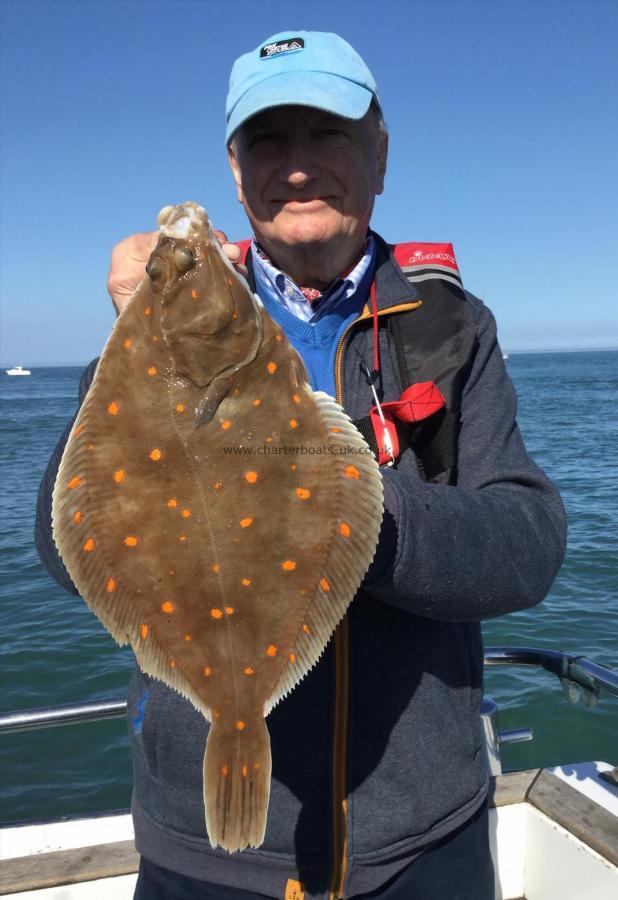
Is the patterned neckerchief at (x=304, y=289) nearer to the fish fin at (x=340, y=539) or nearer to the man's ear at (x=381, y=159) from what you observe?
the man's ear at (x=381, y=159)

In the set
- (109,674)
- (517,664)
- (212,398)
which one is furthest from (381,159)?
(109,674)

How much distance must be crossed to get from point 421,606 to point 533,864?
2.78 metres

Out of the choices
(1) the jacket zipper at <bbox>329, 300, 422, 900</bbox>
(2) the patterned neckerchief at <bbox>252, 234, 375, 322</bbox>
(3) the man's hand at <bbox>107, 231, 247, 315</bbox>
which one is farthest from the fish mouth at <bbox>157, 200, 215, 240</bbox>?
(1) the jacket zipper at <bbox>329, 300, 422, 900</bbox>

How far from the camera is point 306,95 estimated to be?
94.8 inches

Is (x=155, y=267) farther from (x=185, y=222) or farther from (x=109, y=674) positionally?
(x=109, y=674)

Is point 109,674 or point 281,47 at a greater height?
point 281,47

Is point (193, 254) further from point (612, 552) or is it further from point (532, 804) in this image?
point (612, 552)

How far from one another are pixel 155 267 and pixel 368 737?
5.28 ft

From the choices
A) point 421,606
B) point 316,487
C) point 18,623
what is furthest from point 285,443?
point 18,623

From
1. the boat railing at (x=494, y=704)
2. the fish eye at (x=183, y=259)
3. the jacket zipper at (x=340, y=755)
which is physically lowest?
the boat railing at (x=494, y=704)

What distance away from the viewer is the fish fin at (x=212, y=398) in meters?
2.05

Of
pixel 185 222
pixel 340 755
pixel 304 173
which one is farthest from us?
pixel 304 173

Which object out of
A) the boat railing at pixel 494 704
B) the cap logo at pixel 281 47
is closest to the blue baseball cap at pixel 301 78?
the cap logo at pixel 281 47

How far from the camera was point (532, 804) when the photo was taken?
13.2ft
